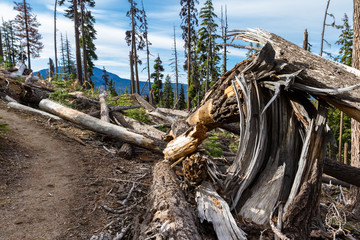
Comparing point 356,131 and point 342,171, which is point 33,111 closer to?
point 342,171

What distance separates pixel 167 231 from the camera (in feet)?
9.04

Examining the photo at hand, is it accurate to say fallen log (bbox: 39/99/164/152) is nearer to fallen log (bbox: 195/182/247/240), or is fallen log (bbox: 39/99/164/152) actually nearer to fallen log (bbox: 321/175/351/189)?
fallen log (bbox: 195/182/247/240)

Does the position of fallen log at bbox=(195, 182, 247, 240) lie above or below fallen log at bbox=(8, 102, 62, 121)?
below

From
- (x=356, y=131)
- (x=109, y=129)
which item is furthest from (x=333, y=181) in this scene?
(x=109, y=129)

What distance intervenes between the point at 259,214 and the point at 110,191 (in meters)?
3.02

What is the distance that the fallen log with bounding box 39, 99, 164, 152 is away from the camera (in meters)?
7.10

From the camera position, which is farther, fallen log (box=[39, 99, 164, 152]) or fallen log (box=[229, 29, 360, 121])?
fallen log (box=[39, 99, 164, 152])

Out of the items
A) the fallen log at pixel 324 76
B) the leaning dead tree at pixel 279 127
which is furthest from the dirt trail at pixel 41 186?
the fallen log at pixel 324 76

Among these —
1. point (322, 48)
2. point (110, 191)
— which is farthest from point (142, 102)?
point (322, 48)

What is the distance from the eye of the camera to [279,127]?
4.27m

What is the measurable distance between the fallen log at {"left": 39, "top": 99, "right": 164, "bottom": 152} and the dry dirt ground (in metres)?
0.37

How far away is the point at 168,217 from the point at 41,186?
317 cm

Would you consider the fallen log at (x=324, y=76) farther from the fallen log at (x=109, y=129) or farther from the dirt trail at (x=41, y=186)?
the fallen log at (x=109, y=129)

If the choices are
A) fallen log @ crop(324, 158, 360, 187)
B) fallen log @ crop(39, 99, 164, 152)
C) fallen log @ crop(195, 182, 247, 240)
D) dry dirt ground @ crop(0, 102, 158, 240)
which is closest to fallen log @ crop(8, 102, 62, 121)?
fallen log @ crop(39, 99, 164, 152)
